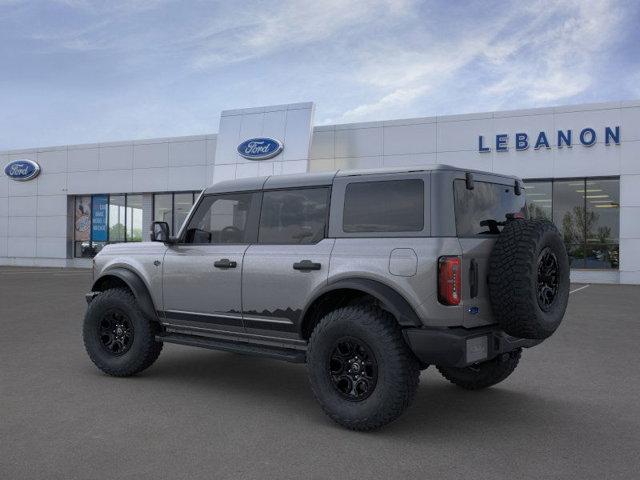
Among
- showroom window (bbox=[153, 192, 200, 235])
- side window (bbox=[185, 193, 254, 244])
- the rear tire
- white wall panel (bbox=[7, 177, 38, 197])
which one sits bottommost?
the rear tire

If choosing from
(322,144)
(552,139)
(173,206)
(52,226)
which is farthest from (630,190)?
(52,226)

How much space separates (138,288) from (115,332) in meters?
0.62

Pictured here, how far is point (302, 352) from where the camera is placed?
203 inches

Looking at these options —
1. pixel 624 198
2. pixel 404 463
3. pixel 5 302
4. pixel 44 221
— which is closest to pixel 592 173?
pixel 624 198

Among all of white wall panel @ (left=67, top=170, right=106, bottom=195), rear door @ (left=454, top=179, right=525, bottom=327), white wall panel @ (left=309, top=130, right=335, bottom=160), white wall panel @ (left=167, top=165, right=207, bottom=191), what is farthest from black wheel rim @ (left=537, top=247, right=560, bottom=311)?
white wall panel @ (left=67, top=170, right=106, bottom=195)

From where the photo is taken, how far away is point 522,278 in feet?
14.4

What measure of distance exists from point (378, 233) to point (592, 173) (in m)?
19.1

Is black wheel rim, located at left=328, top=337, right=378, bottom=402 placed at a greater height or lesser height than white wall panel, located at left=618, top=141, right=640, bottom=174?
lesser

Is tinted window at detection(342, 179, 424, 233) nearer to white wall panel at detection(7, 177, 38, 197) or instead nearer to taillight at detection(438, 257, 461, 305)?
taillight at detection(438, 257, 461, 305)

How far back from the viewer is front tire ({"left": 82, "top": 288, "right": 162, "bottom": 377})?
6.18 metres

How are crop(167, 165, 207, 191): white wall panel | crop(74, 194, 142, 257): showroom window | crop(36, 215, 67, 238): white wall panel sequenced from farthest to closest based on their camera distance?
crop(36, 215, 67, 238): white wall panel
crop(74, 194, 142, 257): showroom window
crop(167, 165, 207, 191): white wall panel

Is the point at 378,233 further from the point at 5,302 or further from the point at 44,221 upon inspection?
the point at 44,221

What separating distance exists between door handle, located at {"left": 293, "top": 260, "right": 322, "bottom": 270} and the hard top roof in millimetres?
706

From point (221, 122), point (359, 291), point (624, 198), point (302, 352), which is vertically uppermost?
point (221, 122)
